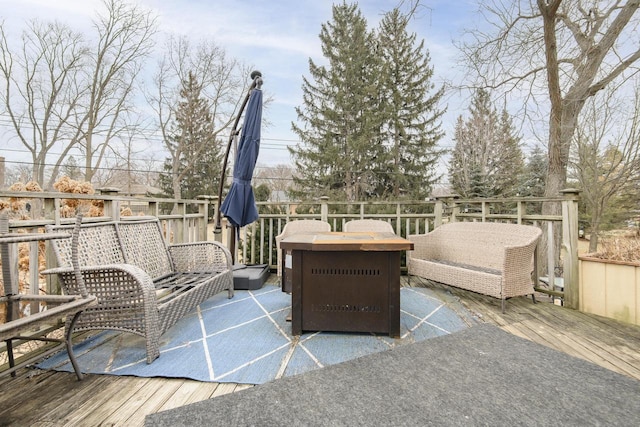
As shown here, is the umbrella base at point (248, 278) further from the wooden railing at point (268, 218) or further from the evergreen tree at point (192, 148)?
the evergreen tree at point (192, 148)

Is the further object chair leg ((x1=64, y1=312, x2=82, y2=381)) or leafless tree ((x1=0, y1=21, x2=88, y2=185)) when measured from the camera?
leafless tree ((x1=0, y1=21, x2=88, y2=185))

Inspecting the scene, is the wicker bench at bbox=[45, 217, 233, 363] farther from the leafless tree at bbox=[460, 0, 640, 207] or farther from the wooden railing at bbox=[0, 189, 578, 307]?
the leafless tree at bbox=[460, 0, 640, 207]

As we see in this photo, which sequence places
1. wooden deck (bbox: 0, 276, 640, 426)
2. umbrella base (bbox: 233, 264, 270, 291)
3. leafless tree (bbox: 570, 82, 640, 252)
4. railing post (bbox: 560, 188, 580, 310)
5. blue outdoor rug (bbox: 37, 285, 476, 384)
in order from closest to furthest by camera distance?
wooden deck (bbox: 0, 276, 640, 426) < blue outdoor rug (bbox: 37, 285, 476, 384) < railing post (bbox: 560, 188, 580, 310) < umbrella base (bbox: 233, 264, 270, 291) < leafless tree (bbox: 570, 82, 640, 252)

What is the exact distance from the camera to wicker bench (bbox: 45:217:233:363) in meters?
1.88

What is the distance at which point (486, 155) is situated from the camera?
14250mm

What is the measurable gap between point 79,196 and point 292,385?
6.64 feet

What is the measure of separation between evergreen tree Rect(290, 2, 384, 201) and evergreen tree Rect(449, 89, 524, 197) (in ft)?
13.1

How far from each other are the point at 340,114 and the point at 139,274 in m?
12.7

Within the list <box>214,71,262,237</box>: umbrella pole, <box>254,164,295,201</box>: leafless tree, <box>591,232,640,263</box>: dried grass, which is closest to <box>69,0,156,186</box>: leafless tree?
<box>254,164,295,201</box>: leafless tree

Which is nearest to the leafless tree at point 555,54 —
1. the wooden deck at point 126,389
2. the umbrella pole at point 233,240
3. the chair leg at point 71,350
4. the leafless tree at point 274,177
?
the wooden deck at point 126,389

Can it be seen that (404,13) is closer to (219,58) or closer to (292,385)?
(292,385)

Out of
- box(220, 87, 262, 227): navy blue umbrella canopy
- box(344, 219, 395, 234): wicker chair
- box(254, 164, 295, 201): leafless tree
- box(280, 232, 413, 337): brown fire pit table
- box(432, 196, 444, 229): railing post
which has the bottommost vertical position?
box(280, 232, 413, 337): brown fire pit table

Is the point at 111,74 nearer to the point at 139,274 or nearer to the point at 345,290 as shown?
the point at 139,274

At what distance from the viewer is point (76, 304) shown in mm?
1516
